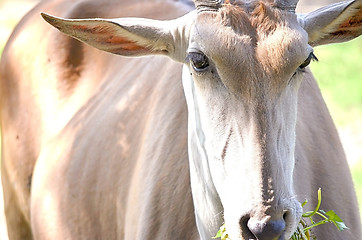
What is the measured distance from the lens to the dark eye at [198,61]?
10.8 feet

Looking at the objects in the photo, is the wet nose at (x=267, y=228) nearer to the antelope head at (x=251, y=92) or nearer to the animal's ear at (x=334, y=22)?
the antelope head at (x=251, y=92)

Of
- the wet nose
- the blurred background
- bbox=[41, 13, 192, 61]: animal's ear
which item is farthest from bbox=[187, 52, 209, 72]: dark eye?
the blurred background

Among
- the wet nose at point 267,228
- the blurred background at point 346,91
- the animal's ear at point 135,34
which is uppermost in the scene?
the animal's ear at point 135,34

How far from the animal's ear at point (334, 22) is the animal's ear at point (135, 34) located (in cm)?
49

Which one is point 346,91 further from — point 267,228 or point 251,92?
point 267,228

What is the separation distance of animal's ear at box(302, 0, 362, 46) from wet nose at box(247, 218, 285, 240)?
2.62ft

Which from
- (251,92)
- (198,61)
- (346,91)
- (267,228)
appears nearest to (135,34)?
(198,61)

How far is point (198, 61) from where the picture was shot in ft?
10.8

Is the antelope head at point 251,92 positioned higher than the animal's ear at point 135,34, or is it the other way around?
the animal's ear at point 135,34

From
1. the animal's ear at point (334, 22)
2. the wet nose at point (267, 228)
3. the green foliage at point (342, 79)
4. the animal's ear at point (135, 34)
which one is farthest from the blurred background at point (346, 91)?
the wet nose at point (267, 228)

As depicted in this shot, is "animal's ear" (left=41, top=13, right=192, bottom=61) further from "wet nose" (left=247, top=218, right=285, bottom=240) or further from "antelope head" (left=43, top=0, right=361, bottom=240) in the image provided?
"wet nose" (left=247, top=218, right=285, bottom=240)

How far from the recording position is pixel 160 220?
4.13 metres

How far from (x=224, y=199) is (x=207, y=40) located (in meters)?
0.58

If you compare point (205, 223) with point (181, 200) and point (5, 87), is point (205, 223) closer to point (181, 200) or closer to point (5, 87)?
point (181, 200)
